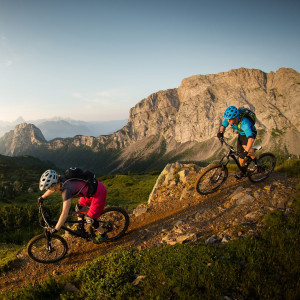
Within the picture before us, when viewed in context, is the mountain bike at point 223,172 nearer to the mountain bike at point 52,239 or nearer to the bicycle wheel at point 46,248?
the mountain bike at point 52,239

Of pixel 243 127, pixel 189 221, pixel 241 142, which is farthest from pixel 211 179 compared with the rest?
pixel 243 127

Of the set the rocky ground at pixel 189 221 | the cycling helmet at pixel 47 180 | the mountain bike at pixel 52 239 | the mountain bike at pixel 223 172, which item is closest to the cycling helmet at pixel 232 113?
the mountain bike at pixel 223 172

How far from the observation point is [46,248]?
7.25 metres

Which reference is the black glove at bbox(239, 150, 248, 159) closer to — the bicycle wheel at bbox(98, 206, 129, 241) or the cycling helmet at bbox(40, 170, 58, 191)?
the bicycle wheel at bbox(98, 206, 129, 241)

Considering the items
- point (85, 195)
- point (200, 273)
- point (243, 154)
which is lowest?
point (200, 273)

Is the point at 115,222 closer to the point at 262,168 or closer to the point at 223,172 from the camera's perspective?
the point at 223,172

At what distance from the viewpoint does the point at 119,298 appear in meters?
4.07

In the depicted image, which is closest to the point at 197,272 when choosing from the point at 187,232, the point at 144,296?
the point at 144,296

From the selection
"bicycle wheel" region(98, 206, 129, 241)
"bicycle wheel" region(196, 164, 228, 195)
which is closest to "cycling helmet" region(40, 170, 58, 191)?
"bicycle wheel" region(98, 206, 129, 241)

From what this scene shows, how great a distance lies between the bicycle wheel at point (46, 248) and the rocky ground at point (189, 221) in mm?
280

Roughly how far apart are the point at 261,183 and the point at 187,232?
19.7 ft

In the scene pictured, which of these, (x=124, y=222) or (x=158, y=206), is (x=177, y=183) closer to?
(x=158, y=206)

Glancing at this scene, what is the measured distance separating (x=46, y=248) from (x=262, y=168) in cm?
1162

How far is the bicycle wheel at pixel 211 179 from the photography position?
32.4 ft
